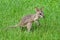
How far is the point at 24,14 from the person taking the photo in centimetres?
967

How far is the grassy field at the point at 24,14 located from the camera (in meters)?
7.88

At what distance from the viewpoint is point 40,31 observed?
26.7 ft

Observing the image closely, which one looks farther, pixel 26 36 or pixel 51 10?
pixel 51 10

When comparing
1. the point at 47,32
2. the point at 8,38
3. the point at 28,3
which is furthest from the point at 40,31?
the point at 28,3

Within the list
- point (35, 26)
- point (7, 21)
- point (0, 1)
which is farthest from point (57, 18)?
point (0, 1)

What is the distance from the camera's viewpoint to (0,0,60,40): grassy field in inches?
310

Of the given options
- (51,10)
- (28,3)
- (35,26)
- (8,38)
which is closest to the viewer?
(8,38)

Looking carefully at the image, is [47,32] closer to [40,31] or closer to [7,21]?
[40,31]

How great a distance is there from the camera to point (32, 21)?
27.2ft

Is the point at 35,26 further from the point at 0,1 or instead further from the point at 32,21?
the point at 0,1

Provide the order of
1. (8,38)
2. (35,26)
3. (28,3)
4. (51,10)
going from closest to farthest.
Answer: (8,38) → (35,26) → (51,10) → (28,3)

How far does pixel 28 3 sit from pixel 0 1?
3.42 ft

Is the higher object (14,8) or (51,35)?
(14,8)

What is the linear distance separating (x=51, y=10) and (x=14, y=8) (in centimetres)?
121
